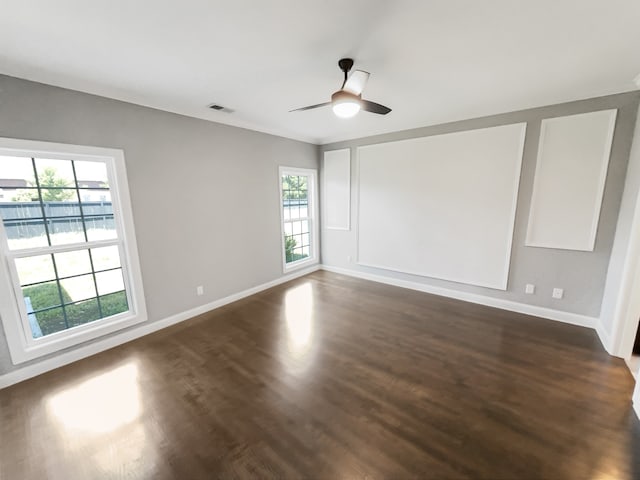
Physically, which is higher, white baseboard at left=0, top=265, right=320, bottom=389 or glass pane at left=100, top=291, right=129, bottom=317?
glass pane at left=100, top=291, right=129, bottom=317

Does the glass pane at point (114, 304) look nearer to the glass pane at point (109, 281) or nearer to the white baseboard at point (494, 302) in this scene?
the glass pane at point (109, 281)

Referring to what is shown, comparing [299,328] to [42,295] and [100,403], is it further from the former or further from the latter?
[42,295]

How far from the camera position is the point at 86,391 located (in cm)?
208

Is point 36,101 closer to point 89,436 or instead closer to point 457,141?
point 89,436

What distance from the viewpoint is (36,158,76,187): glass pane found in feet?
7.33

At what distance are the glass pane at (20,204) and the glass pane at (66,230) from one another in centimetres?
13

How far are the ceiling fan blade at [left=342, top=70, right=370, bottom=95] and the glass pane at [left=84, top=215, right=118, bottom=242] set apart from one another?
2707 millimetres

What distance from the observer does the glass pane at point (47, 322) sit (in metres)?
2.29

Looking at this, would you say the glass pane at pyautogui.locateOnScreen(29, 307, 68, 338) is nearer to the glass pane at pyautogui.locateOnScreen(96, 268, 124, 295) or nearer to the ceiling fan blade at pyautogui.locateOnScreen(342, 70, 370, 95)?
the glass pane at pyautogui.locateOnScreen(96, 268, 124, 295)

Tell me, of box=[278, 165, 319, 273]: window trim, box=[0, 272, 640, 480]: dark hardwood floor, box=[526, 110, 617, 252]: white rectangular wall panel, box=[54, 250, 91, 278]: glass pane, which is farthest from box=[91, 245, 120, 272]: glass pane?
box=[526, 110, 617, 252]: white rectangular wall panel

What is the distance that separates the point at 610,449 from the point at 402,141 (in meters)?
3.75

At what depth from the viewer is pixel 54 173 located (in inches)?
90.7

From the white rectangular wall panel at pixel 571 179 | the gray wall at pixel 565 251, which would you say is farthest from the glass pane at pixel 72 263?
the white rectangular wall panel at pixel 571 179

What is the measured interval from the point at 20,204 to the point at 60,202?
9.8 inches
